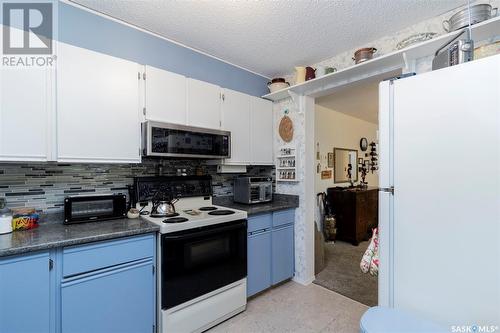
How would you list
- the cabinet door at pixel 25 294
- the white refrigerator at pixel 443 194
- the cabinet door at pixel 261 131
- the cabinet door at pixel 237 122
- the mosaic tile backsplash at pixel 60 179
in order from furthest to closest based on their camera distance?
1. the cabinet door at pixel 261 131
2. the cabinet door at pixel 237 122
3. the mosaic tile backsplash at pixel 60 179
4. the cabinet door at pixel 25 294
5. the white refrigerator at pixel 443 194

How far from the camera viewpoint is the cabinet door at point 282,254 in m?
2.59

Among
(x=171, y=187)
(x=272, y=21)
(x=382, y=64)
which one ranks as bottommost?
(x=171, y=187)

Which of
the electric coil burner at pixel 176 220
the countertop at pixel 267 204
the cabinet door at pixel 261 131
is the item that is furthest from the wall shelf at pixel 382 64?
the electric coil burner at pixel 176 220

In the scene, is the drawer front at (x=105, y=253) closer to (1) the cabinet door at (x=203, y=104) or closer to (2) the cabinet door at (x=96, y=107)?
(2) the cabinet door at (x=96, y=107)

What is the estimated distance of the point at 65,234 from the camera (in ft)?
4.80

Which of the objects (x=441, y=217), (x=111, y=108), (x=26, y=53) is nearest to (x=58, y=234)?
(x=111, y=108)

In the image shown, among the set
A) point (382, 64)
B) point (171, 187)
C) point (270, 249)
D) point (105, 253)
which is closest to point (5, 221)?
point (105, 253)

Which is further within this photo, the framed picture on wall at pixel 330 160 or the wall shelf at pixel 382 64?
the framed picture on wall at pixel 330 160

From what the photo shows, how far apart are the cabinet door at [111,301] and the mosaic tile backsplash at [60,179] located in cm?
71

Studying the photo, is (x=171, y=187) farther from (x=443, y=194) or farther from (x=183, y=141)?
(x=443, y=194)

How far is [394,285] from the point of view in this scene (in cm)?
127

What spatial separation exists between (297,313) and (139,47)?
275 cm

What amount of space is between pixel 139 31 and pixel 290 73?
5.64 ft

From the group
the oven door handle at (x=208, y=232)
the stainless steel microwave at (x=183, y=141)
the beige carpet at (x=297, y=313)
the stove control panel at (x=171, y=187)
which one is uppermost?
the stainless steel microwave at (x=183, y=141)
